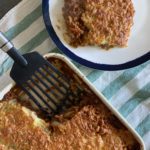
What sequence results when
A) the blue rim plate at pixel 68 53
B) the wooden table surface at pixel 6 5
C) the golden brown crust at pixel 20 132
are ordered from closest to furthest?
the golden brown crust at pixel 20 132
the blue rim plate at pixel 68 53
the wooden table surface at pixel 6 5

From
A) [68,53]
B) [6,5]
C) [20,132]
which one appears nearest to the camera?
[20,132]

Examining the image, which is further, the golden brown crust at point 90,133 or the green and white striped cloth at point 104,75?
the green and white striped cloth at point 104,75

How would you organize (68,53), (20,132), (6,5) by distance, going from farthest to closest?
(6,5)
(68,53)
(20,132)

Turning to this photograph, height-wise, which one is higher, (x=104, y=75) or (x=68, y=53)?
(x=68, y=53)

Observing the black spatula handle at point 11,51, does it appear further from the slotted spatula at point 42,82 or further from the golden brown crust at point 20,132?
the golden brown crust at point 20,132

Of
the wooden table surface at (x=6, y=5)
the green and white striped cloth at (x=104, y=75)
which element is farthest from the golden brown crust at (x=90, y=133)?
the wooden table surface at (x=6, y=5)

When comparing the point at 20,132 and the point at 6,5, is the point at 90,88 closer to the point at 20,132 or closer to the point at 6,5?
the point at 20,132

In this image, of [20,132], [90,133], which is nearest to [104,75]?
[90,133]
